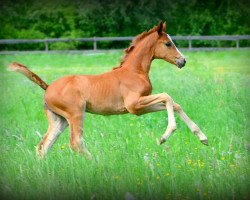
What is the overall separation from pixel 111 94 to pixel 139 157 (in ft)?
2.90

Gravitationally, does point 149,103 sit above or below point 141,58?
below

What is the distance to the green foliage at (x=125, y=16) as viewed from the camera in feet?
26.5

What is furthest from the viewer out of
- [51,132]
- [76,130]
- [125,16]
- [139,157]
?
[125,16]

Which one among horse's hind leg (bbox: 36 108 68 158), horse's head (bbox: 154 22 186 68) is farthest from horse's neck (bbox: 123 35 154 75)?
horse's hind leg (bbox: 36 108 68 158)

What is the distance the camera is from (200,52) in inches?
808

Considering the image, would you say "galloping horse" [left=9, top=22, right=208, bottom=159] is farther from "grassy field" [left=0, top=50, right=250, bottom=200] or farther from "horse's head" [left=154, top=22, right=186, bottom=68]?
"grassy field" [left=0, top=50, right=250, bottom=200]

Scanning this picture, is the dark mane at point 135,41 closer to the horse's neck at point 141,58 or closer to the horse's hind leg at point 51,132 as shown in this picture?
the horse's neck at point 141,58

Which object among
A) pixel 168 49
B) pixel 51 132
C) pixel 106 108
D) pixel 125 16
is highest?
pixel 168 49

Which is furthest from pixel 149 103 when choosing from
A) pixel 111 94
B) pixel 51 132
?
pixel 51 132

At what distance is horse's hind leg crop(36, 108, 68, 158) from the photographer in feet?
22.3

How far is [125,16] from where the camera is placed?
9.12m

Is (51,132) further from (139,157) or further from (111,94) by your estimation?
(139,157)

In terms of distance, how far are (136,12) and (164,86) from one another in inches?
176

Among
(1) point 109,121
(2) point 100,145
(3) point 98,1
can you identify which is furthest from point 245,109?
(2) point 100,145
